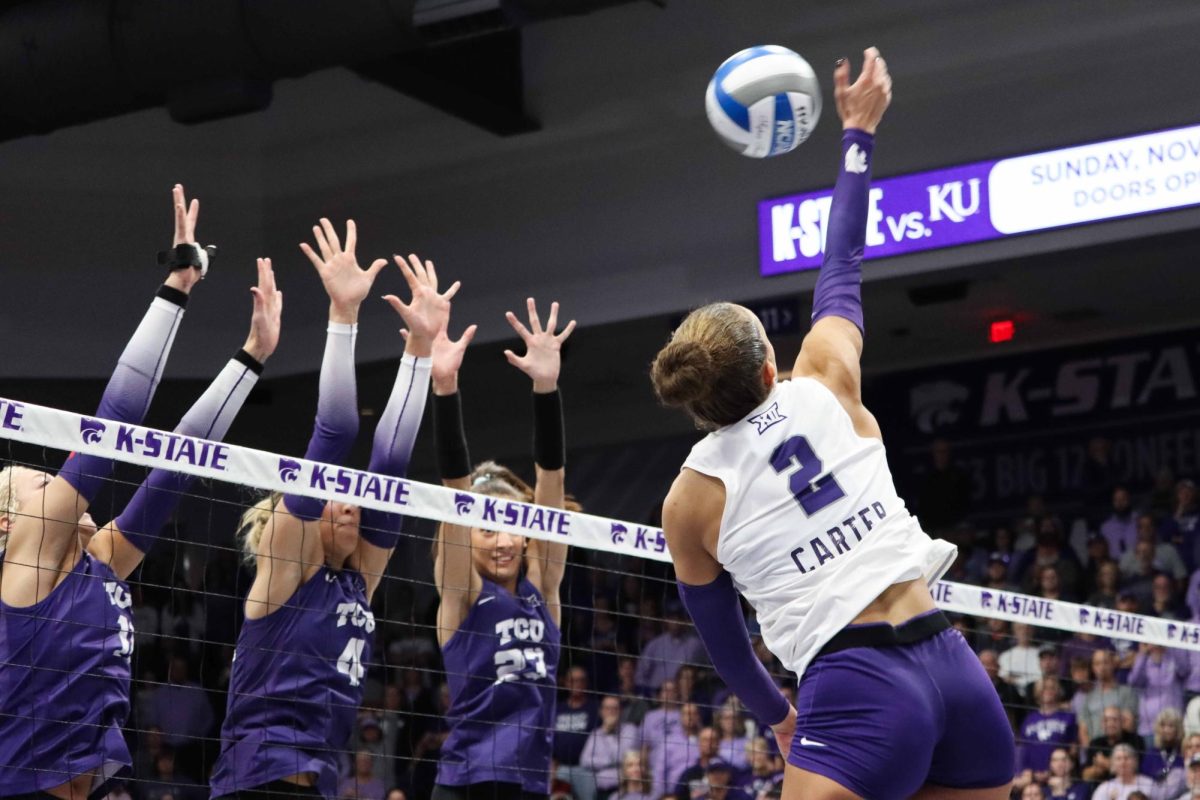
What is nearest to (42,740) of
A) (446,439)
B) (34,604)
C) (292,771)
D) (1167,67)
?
(34,604)

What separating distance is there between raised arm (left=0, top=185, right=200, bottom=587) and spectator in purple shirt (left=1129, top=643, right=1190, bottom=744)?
25.1 ft

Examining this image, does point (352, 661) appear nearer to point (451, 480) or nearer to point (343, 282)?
point (451, 480)

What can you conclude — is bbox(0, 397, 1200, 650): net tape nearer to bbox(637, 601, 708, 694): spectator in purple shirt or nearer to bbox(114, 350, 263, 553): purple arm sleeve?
bbox(114, 350, 263, 553): purple arm sleeve

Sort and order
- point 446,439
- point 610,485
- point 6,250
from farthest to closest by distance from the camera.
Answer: point 610,485
point 6,250
point 446,439

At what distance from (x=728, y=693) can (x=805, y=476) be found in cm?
957

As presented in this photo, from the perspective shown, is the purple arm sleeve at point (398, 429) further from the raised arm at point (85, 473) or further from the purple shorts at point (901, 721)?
the purple shorts at point (901, 721)

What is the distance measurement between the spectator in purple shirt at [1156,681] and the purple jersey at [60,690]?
7.58 meters

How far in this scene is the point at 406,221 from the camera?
15031 mm

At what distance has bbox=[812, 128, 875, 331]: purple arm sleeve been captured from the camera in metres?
3.60

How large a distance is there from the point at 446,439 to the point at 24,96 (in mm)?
7816

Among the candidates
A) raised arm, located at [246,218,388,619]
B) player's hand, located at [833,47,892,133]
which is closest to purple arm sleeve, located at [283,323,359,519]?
raised arm, located at [246,218,388,619]

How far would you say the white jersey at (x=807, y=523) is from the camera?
318 cm

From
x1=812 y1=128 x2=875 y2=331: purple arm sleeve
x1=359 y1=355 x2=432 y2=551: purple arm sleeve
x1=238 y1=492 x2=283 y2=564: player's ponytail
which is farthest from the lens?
x1=359 y1=355 x2=432 y2=551: purple arm sleeve

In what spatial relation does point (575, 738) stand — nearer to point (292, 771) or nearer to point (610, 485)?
point (610, 485)
